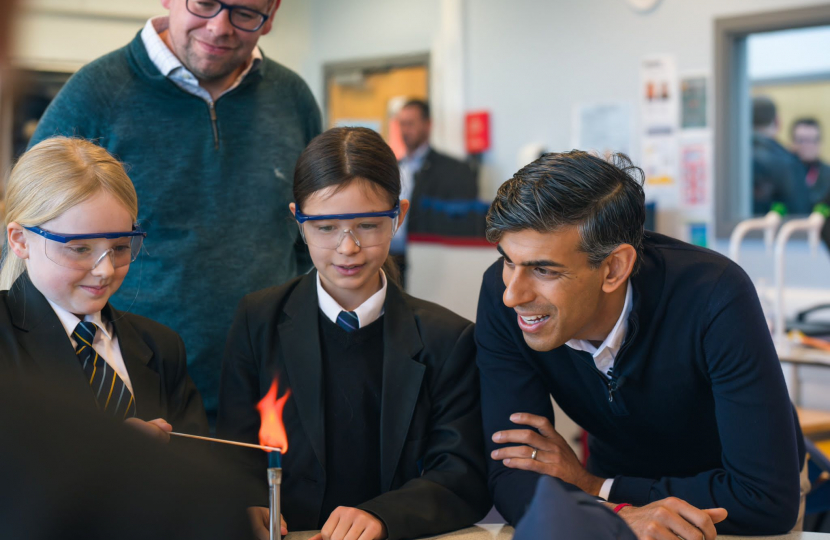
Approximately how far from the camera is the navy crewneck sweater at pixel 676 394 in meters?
1.58

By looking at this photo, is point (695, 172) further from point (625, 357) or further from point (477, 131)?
point (625, 357)

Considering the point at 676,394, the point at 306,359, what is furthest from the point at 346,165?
the point at 676,394

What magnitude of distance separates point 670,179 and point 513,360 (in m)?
4.05

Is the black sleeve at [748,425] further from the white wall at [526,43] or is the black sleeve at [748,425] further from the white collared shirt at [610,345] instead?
the white wall at [526,43]

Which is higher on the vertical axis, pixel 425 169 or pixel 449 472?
pixel 425 169

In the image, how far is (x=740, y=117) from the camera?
5309 millimetres

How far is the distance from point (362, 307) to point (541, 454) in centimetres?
51

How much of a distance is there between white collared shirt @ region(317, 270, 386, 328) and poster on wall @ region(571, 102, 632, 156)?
13.2 ft

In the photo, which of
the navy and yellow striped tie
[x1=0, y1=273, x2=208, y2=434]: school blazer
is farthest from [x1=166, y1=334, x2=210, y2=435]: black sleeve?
the navy and yellow striped tie

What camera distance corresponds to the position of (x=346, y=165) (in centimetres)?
182

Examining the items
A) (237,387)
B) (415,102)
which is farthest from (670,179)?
(237,387)

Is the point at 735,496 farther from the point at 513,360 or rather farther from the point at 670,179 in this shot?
the point at 670,179

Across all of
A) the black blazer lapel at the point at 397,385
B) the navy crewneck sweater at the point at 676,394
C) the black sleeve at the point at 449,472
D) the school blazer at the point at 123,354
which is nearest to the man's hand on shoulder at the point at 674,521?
the navy crewneck sweater at the point at 676,394

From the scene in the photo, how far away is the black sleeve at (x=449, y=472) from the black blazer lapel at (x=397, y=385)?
64mm
